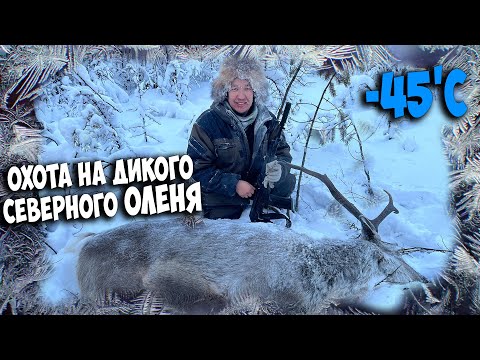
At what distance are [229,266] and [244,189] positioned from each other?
54 centimetres

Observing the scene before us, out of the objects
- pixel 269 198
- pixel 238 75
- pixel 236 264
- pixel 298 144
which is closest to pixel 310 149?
pixel 298 144

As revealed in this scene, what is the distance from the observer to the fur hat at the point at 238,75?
286 cm

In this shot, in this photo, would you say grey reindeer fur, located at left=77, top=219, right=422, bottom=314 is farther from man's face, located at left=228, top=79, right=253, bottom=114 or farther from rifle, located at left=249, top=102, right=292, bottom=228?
man's face, located at left=228, top=79, right=253, bottom=114

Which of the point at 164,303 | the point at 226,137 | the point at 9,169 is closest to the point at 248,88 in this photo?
the point at 226,137

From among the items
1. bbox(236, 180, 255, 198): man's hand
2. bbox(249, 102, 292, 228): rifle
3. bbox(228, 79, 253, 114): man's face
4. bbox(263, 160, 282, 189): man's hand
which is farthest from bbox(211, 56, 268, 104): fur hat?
bbox(236, 180, 255, 198): man's hand

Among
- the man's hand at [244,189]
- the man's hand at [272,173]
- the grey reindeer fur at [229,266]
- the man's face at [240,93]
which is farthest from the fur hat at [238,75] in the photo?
the grey reindeer fur at [229,266]

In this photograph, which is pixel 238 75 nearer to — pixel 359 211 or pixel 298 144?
pixel 298 144

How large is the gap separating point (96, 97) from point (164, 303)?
154 centimetres

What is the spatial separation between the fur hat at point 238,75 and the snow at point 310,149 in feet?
0.28

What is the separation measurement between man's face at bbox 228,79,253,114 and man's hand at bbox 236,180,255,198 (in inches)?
19.5

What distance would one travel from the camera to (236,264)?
2844mm

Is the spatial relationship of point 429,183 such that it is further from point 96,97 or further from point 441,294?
point 96,97

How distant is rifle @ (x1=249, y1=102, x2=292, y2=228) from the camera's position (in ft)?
9.46

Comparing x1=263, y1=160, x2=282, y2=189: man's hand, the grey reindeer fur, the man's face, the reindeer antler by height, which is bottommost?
the grey reindeer fur
